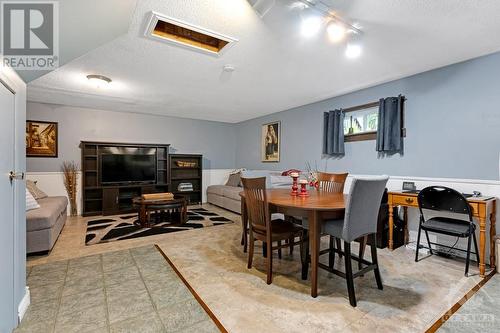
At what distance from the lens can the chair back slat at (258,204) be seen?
7.17 ft

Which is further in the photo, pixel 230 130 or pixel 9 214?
pixel 230 130

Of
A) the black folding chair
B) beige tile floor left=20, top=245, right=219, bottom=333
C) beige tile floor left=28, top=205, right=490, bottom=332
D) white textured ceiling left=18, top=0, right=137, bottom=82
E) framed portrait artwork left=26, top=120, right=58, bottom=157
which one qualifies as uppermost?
white textured ceiling left=18, top=0, right=137, bottom=82

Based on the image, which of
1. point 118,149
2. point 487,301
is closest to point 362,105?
point 487,301

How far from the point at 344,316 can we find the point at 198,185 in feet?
16.1

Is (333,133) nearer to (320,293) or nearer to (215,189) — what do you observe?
(320,293)

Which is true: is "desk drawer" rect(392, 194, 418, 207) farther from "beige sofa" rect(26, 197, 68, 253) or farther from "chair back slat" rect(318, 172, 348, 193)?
"beige sofa" rect(26, 197, 68, 253)

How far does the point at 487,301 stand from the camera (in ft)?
6.22

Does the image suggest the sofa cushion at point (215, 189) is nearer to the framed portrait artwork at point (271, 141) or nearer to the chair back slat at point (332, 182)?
the framed portrait artwork at point (271, 141)

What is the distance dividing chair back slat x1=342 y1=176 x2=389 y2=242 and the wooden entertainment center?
14.7ft

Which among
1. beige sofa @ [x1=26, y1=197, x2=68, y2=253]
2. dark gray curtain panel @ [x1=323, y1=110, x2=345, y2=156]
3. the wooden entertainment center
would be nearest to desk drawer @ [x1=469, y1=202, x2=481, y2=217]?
dark gray curtain panel @ [x1=323, y1=110, x2=345, y2=156]

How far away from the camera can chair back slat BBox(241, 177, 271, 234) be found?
2.19 metres

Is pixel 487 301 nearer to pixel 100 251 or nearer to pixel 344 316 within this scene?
pixel 344 316

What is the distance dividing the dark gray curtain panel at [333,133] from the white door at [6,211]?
12.7 ft

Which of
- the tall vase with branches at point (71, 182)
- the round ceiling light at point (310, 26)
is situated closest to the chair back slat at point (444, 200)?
the round ceiling light at point (310, 26)
